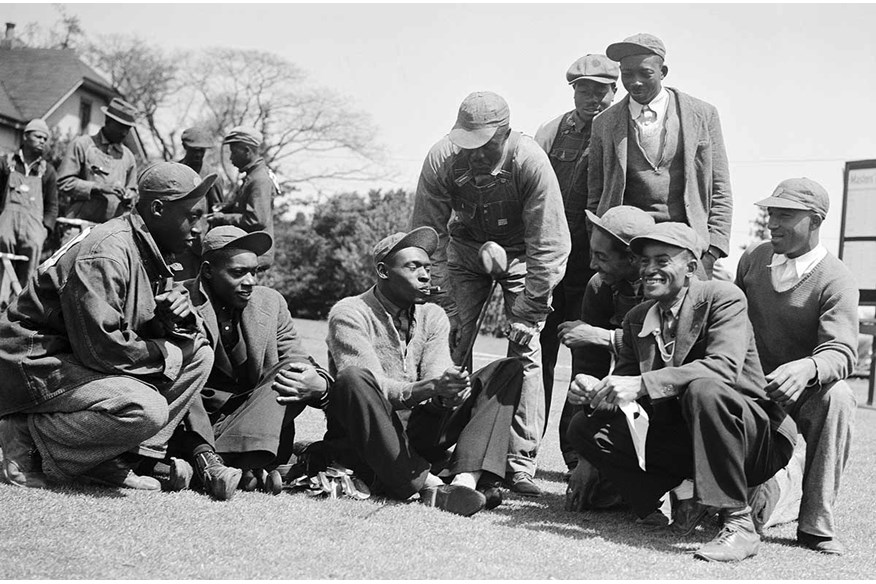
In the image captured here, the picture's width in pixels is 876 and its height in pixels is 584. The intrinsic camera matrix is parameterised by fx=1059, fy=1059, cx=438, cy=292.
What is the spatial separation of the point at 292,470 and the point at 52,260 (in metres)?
1.75

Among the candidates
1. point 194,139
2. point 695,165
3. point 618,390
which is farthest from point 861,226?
point 618,390

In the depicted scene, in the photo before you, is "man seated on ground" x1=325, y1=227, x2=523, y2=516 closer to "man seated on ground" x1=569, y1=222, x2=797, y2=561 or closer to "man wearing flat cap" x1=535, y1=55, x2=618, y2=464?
"man seated on ground" x1=569, y1=222, x2=797, y2=561

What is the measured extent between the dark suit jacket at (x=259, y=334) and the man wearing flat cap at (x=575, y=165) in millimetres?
2203

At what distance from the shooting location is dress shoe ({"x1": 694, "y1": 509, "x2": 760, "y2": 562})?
4.81m

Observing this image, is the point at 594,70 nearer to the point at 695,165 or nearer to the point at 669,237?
the point at 695,165

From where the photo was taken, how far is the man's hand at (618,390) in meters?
5.17

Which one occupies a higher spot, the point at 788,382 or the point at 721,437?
the point at 788,382

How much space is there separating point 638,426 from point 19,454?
3.13 m

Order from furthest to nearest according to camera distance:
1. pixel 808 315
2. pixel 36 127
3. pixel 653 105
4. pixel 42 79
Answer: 1. pixel 42 79
2. pixel 36 127
3. pixel 653 105
4. pixel 808 315

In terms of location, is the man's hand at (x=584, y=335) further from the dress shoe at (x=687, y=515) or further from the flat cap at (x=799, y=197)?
the flat cap at (x=799, y=197)

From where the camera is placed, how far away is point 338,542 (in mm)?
4621

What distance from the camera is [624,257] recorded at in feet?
20.9

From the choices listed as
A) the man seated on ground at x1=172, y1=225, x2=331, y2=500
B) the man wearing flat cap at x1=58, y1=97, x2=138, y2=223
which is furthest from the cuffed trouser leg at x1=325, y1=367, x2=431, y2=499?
the man wearing flat cap at x1=58, y1=97, x2=138, y2=223

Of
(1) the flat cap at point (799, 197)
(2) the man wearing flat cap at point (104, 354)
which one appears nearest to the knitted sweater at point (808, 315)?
(1) the flat cap at point (799, 197)
